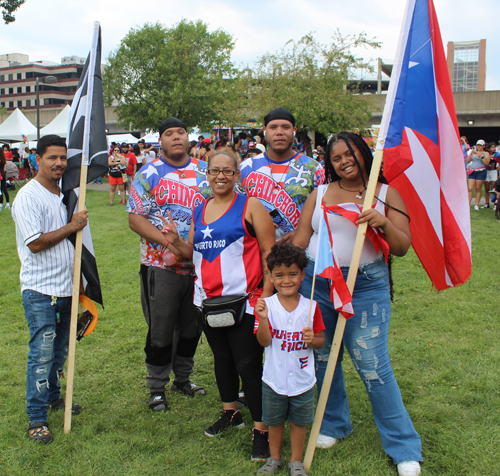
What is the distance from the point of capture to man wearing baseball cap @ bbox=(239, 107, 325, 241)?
349 cm

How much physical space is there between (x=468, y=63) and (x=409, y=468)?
66.1m

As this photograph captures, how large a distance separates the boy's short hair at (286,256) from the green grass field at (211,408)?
4.31 ft

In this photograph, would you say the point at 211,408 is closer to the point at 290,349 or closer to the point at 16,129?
the point at 290,349

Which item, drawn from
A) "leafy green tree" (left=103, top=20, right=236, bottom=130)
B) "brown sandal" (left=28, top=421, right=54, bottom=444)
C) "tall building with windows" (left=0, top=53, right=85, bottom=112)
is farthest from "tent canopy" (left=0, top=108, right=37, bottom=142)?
"tall building with windows" (left=0, top=53, right=85, bottom=112)

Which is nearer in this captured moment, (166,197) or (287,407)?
(287,407)

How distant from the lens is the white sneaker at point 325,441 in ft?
10.7

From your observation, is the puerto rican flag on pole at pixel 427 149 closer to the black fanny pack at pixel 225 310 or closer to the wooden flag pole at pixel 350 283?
the wooden flag pole at pixel 350 283

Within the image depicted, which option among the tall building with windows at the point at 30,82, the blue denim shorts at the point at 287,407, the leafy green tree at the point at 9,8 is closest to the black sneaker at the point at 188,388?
the blue denim shorts at the point at 287,407

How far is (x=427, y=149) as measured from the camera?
9.78ft

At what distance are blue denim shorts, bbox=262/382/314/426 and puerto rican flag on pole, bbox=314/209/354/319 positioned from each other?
55 centimetres

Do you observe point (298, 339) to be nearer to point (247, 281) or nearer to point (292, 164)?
point (247, 281)

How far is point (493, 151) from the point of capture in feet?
52.1

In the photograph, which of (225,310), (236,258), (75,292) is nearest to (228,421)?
(225,310)

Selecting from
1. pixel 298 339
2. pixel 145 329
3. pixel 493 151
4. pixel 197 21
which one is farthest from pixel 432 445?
Answer: pixel 197 21
